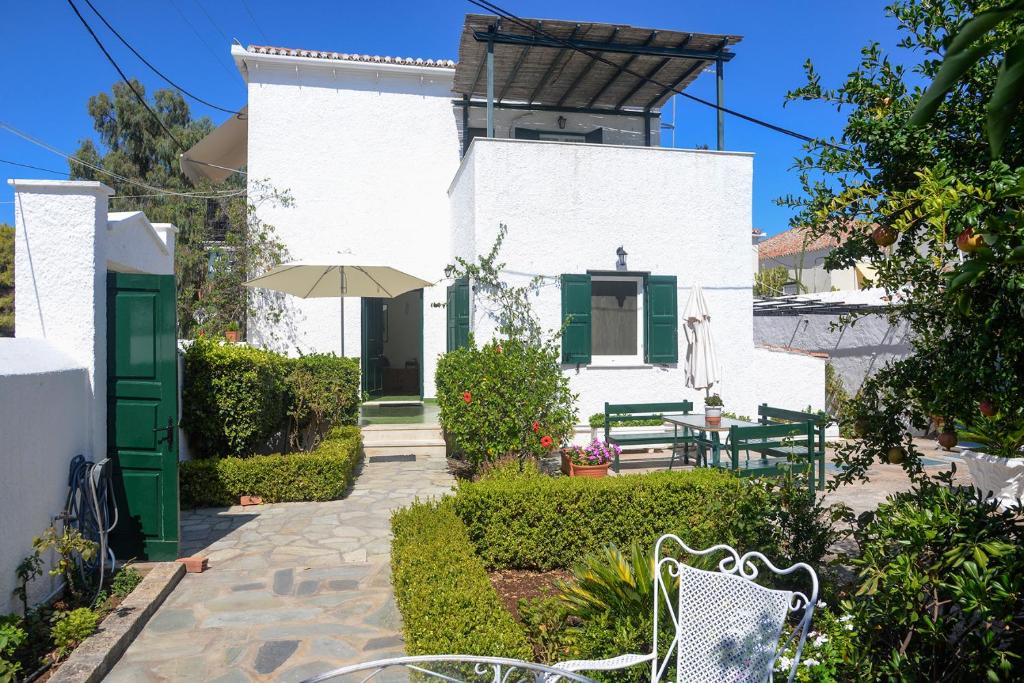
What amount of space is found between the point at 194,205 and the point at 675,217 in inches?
664

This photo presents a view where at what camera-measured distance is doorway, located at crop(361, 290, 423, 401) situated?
546 inches

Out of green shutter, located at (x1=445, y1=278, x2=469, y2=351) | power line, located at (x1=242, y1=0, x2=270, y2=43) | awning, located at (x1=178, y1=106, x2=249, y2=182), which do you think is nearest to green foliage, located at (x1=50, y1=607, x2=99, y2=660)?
green shutter, located at (x1=445, y1=278, x2=469, y2=351)

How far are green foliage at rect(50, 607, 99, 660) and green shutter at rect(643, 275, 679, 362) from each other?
8.12 m

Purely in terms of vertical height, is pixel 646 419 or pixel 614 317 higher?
pixel 614 317

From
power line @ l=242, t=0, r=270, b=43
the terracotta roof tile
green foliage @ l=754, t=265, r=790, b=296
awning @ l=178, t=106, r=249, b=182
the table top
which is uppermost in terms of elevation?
power line @ l=242, t=0, r=270, b=43

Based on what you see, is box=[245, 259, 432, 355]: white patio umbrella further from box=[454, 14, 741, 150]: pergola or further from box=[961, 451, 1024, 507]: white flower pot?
box=[961, 451, 1024, 507]: white flower pot

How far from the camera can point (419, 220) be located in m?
13.8

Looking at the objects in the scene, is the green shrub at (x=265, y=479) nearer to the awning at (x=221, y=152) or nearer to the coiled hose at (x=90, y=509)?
the coiled hose at (x=90, y=509)

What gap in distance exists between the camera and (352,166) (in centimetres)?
1362

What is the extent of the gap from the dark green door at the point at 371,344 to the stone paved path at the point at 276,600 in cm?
575

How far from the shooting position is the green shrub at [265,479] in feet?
26.0

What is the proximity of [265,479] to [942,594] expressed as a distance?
7.08 meters

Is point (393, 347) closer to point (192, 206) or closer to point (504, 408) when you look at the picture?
point (192, 206)

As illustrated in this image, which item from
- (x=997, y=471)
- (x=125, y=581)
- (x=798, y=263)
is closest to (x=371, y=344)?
(x=125, y=581)
